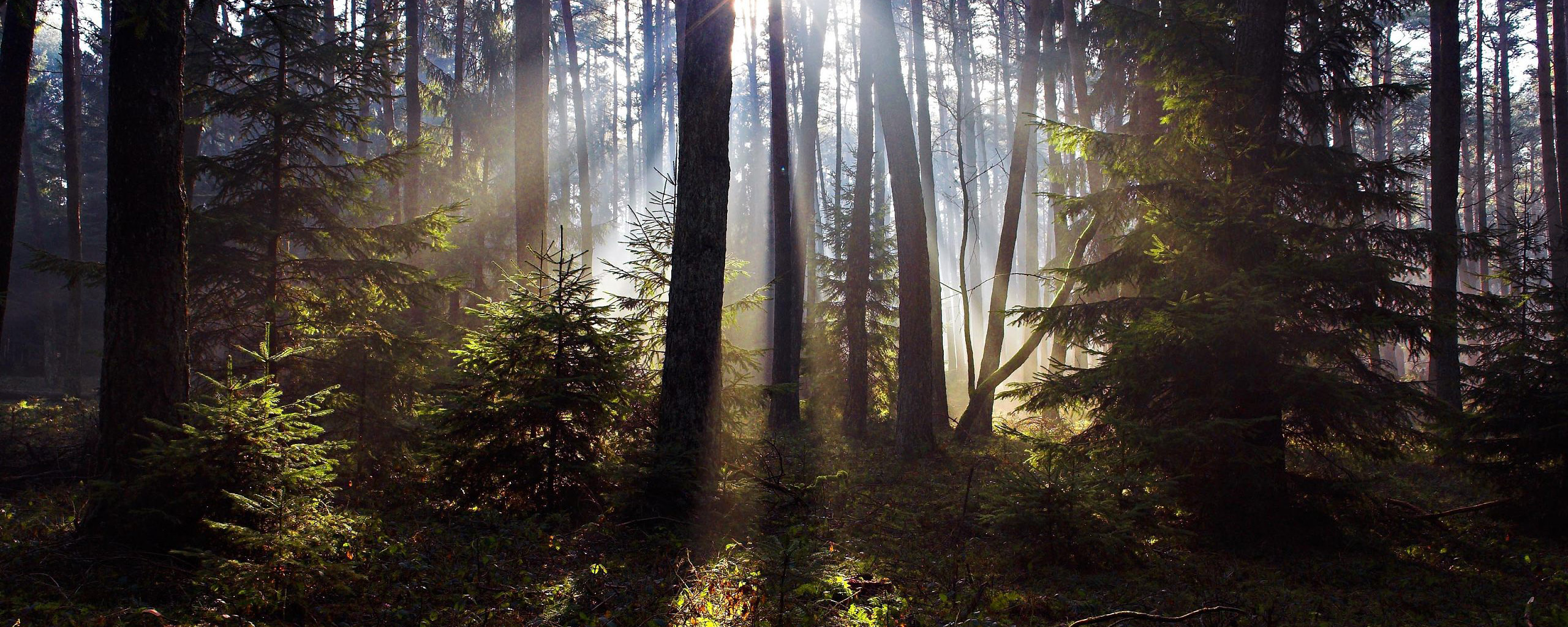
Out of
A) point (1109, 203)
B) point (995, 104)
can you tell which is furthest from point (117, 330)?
point (995, 104)

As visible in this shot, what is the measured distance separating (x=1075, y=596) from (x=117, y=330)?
8.15 meters

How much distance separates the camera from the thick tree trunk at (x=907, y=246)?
12.4m

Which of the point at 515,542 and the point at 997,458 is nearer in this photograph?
the point at 515,542

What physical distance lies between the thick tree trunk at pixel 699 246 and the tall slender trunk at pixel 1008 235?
6215mm

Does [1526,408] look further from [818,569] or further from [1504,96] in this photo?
[1504,96]

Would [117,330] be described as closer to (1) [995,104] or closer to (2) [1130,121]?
(2) [1130,121]

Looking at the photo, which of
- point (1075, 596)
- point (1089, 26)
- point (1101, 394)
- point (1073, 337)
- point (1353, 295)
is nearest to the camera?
point (1075, 596)

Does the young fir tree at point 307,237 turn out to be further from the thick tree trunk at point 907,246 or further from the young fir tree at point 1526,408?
the young fir tree at point 1526,408

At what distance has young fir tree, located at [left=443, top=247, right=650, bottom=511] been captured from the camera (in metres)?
7.35

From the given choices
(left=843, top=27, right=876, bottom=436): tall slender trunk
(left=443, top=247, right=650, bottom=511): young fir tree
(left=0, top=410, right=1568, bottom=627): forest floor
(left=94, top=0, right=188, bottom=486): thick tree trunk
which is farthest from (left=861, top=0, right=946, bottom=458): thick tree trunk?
(left=94, top=0, right=188, bottom=486): thick tree trunk

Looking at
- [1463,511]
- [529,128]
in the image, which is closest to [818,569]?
[1463,511]

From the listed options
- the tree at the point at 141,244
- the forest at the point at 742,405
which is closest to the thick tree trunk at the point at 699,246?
the forest at the point at 742,405

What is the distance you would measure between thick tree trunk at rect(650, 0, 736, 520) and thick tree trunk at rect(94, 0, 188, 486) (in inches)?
173

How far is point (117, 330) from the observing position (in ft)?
20.4
